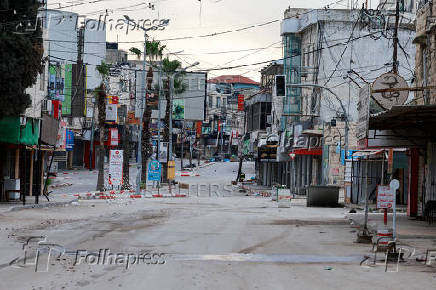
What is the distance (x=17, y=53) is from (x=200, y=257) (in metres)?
18.5

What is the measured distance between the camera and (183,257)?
1426 centimetres

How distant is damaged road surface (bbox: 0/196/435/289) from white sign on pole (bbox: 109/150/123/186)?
2423 cm

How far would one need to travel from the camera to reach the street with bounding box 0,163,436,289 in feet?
36.4

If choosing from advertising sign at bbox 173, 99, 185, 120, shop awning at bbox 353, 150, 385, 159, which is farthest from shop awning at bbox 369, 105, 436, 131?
advertising sign at bbox 173, 99, 185, 120

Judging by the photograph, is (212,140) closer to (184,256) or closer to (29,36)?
(29,36)

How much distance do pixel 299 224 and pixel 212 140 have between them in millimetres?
138775

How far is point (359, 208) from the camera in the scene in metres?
38.6

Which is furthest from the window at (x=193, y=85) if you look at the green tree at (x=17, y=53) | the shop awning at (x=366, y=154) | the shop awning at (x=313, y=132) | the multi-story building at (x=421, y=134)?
the multi-story building at (x=421, y=134)

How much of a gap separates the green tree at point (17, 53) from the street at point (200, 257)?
21.6 feet

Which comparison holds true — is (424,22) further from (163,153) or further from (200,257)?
(163,153)

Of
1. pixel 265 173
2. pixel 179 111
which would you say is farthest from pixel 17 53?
pixel 179 111

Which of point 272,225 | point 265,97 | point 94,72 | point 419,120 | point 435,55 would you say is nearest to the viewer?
point 419,120

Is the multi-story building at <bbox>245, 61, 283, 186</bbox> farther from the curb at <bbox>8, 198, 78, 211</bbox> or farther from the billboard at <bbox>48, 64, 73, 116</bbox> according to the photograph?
the curb at <bbox>8, 198, 78, 211</bbox>

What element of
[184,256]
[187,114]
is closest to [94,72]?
[187,114]
